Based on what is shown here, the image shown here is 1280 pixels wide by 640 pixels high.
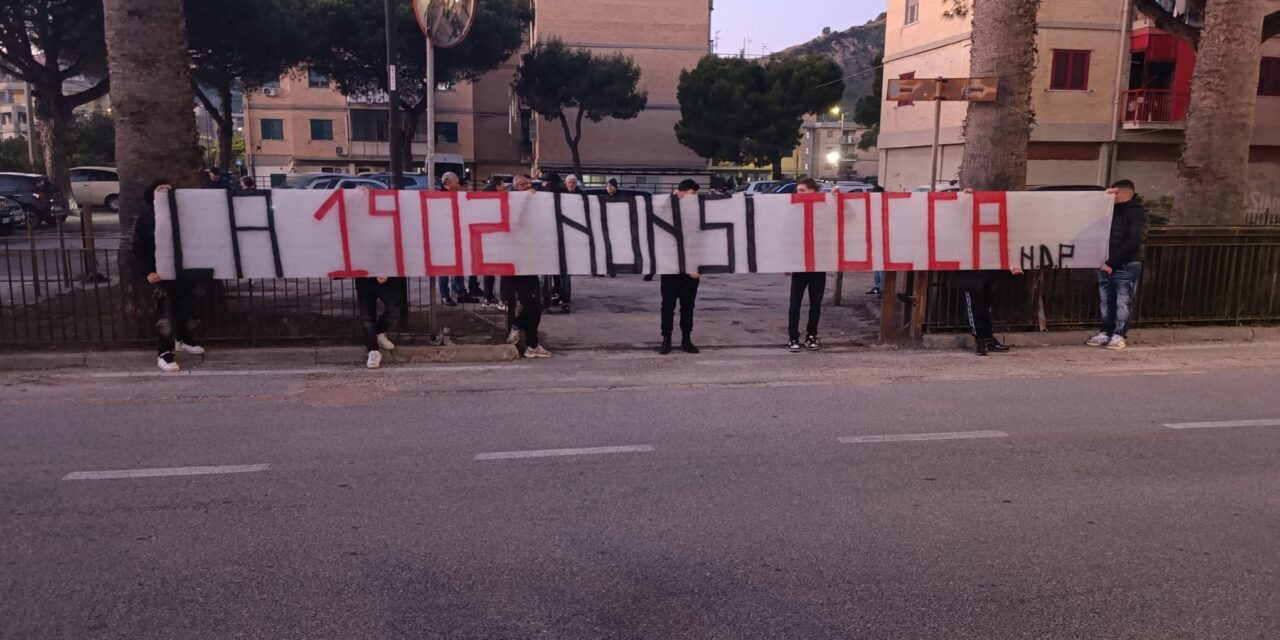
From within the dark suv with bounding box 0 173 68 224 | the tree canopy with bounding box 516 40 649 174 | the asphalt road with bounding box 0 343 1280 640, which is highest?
the tree canopy with bounding box 516 40 649 174

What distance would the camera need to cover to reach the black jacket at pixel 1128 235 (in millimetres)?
9867

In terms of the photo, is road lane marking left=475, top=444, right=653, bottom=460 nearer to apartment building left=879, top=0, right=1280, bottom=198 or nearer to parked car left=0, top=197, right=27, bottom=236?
parked car left=0, top=197, right=27, bottom=236

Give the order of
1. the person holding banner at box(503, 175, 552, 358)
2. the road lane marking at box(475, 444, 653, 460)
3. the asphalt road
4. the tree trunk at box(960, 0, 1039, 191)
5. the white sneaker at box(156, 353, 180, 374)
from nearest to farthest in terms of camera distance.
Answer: the asphalt road → the road lane marking at box(475, 444, 653, 460) → the white sneaker at box(156, 353, 180, 374) → the person holding banner at box(503, 175, 552, 358) → the tree trunk at box(960, 0, 1039, 191)

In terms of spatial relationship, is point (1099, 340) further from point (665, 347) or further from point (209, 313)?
point (209, 313)

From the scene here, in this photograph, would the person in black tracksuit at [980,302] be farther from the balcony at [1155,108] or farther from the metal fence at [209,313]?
the balcony at [1155,108]

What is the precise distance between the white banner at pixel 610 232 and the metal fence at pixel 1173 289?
33 cm

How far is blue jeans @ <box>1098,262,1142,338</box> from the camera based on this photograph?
10023 mm

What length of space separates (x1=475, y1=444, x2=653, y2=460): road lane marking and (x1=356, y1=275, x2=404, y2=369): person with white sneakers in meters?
3.29

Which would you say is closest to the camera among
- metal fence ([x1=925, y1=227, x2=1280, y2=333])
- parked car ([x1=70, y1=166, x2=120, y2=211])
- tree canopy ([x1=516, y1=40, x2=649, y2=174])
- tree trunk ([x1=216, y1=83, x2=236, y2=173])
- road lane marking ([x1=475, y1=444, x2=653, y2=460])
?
road lane marking ([x1=475, y1=444, x2=653, y2=460])

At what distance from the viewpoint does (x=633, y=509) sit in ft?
16.7

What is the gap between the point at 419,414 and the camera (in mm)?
7164

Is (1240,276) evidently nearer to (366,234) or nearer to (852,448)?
(852,448)

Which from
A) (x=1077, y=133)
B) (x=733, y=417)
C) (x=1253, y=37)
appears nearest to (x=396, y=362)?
(x=733, y=417)

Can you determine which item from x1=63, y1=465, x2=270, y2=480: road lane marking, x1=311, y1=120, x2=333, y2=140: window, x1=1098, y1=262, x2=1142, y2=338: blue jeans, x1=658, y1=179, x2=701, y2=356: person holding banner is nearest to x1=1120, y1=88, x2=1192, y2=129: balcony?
x1=1098, y1=262, x2=1142, y2=338: blue jeans
